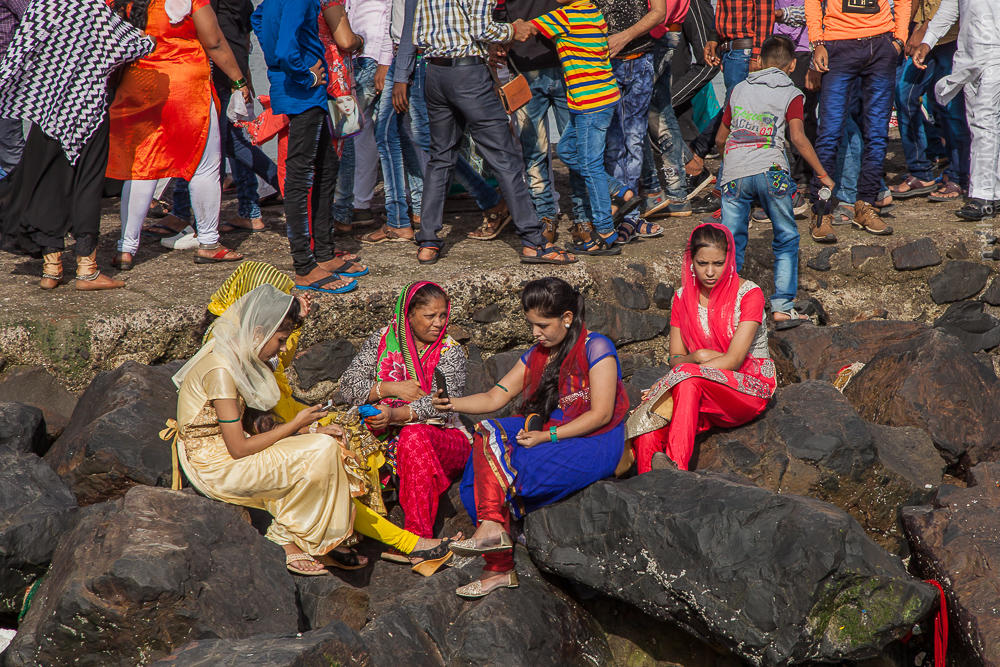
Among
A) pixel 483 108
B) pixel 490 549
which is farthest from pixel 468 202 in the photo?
pixel 490 549

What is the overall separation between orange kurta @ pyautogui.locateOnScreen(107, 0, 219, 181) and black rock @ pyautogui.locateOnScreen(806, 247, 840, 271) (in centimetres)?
385

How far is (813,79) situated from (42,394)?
17.1ft

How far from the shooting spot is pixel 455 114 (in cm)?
487

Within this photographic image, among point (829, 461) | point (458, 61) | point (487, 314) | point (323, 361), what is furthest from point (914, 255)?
point (323, 361)

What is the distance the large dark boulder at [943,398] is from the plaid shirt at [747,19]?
263 centimetres

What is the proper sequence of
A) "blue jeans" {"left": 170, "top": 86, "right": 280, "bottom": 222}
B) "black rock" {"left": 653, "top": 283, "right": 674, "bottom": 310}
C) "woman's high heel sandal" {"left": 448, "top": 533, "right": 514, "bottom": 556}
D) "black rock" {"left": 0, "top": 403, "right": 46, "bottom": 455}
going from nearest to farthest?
"woman's high heel sandal" {"left": 448, "top": 533, "right": 514, "bottom": 556} < "black rock" {"left": 0, "top": 403, "right": 46, "bottom": 455} < "black rock" {"left": 653, "top": 283, "right": 674, "bottom": 310} < "blue jeans" {"left": 170, "top": 86, "right": 280, "bottom": 222}

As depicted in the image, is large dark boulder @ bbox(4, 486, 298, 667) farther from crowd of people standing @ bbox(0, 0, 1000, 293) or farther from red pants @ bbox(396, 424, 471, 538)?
crowd of people standing @ bbox(0, 0, 1000, 293)

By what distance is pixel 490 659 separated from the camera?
9.12 feet

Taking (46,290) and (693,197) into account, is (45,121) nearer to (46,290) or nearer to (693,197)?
(46,290)

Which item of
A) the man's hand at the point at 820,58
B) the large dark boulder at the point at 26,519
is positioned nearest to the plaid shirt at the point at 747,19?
the man's hand at the point at 820,58

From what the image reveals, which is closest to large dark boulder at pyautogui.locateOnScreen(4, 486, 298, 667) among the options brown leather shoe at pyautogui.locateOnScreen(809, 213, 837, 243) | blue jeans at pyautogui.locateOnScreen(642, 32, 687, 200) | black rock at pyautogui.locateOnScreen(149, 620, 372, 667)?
black rock at pyautogui.locateOnScreen(149, 620, 372, 667)

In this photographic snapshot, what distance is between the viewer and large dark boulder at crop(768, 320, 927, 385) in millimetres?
4664

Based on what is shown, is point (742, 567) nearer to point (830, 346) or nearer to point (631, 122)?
point (830, 346)

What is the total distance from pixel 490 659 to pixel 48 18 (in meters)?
3.80
